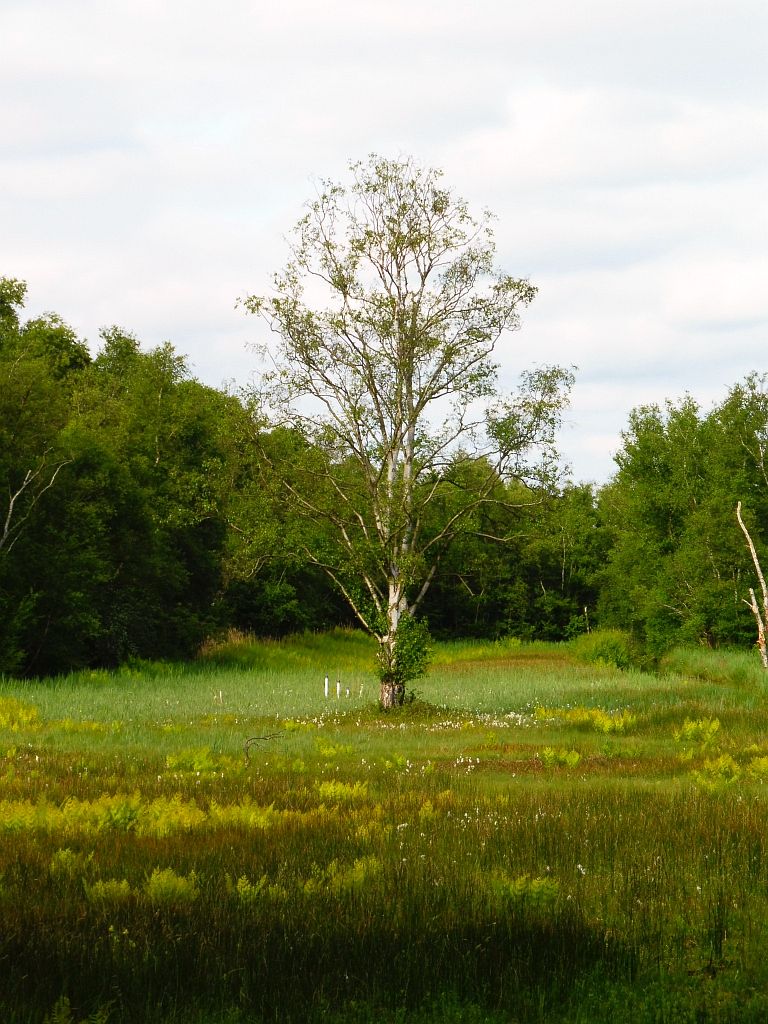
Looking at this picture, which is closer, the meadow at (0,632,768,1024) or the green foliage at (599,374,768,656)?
the meadow at (0,632,768,1024)

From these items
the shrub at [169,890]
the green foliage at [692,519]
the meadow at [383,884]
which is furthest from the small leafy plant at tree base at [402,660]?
the green foliage at [692,519]

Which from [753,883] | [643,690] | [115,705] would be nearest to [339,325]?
[115,705]

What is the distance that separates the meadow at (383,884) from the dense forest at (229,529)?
11.5 metres

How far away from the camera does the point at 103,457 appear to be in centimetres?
3953

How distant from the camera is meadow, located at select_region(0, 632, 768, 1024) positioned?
4969 millimetres

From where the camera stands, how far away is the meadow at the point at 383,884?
4.97m

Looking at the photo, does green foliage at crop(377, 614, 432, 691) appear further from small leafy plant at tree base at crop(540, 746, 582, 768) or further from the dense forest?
small leafy plant at tree base at crop(540, 746, 582, 768)

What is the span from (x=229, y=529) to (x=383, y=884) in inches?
1557

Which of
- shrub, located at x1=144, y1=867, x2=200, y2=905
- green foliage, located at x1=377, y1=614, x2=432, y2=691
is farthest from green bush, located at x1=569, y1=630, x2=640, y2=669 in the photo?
shrub, located at x1=144, y1=867, x2=200, y2=905

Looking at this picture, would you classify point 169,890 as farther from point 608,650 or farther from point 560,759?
point 608,650

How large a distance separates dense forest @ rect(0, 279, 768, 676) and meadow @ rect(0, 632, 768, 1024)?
1152 centimetres

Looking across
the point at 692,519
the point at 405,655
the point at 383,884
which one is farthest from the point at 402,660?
the point at 692,519

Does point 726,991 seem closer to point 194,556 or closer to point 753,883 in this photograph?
point 753,883

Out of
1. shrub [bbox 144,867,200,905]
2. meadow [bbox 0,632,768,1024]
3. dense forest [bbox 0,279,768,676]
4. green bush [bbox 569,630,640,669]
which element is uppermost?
dense forest [bbox 0,279,768,676]
